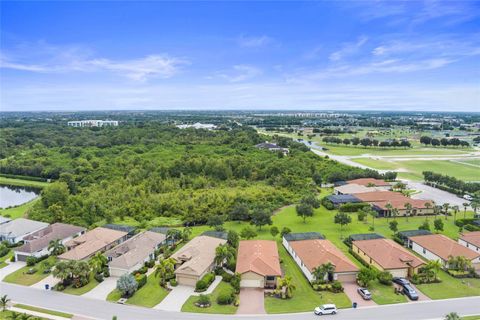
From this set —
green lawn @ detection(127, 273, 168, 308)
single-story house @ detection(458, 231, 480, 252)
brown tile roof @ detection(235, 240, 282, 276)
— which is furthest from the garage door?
single-story house @ detection(458, 231, 480, 252)

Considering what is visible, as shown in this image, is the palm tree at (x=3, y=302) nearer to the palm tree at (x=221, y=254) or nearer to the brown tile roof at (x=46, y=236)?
the brown tile roof at (x=46, y=236)

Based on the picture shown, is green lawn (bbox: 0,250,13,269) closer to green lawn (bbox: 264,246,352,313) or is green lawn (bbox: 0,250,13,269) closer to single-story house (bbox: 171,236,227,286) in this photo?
single-story house (bbox: 171,236,227,286)

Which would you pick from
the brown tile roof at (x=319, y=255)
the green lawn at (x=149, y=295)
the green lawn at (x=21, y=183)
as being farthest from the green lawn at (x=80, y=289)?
the green lawn at (x=21, y=183)

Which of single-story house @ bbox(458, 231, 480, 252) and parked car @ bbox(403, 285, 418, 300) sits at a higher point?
single-story house @ bbox(458, 231, 480, 252)

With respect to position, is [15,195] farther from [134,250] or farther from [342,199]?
[342,199]

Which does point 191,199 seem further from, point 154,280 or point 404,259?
point 404,259

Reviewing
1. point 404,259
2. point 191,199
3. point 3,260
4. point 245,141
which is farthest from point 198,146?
point 404,259
